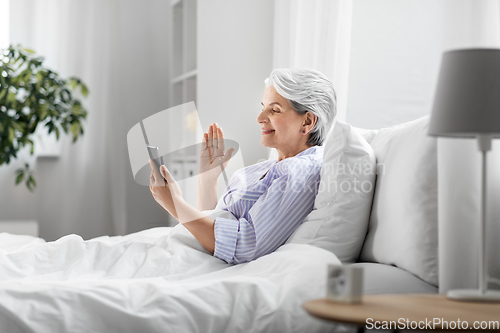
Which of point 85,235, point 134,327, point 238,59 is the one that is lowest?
point 85,235

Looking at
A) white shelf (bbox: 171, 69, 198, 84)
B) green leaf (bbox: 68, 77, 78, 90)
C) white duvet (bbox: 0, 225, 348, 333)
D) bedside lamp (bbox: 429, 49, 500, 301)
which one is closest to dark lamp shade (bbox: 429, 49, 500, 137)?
bedside lamp (bbox: 429, 49, 500, 301)

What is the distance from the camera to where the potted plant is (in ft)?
9.82

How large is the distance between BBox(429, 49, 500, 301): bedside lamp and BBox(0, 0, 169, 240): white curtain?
10.5 ft

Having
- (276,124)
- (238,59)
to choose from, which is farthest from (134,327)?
(238,59)

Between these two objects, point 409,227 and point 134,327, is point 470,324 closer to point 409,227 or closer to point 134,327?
point 409,227

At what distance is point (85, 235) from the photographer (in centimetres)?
371

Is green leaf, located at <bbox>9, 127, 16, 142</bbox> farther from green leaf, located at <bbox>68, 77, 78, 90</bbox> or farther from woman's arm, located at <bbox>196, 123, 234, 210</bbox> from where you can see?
woman's arm, located at <bbox>196, 123, 234, 210</bbox>

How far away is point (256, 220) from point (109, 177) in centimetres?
267

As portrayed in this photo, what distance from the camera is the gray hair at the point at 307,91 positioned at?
1.56 meters

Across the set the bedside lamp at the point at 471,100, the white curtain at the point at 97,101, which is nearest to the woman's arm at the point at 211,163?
the bedside lamp at the point at 471,100

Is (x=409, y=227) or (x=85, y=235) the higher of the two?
(x=409, y=227)

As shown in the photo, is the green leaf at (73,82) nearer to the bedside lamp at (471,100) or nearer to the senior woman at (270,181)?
the senior woman at (270,181)

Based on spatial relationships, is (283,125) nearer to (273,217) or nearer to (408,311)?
(273,217)

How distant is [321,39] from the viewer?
2312 mm
